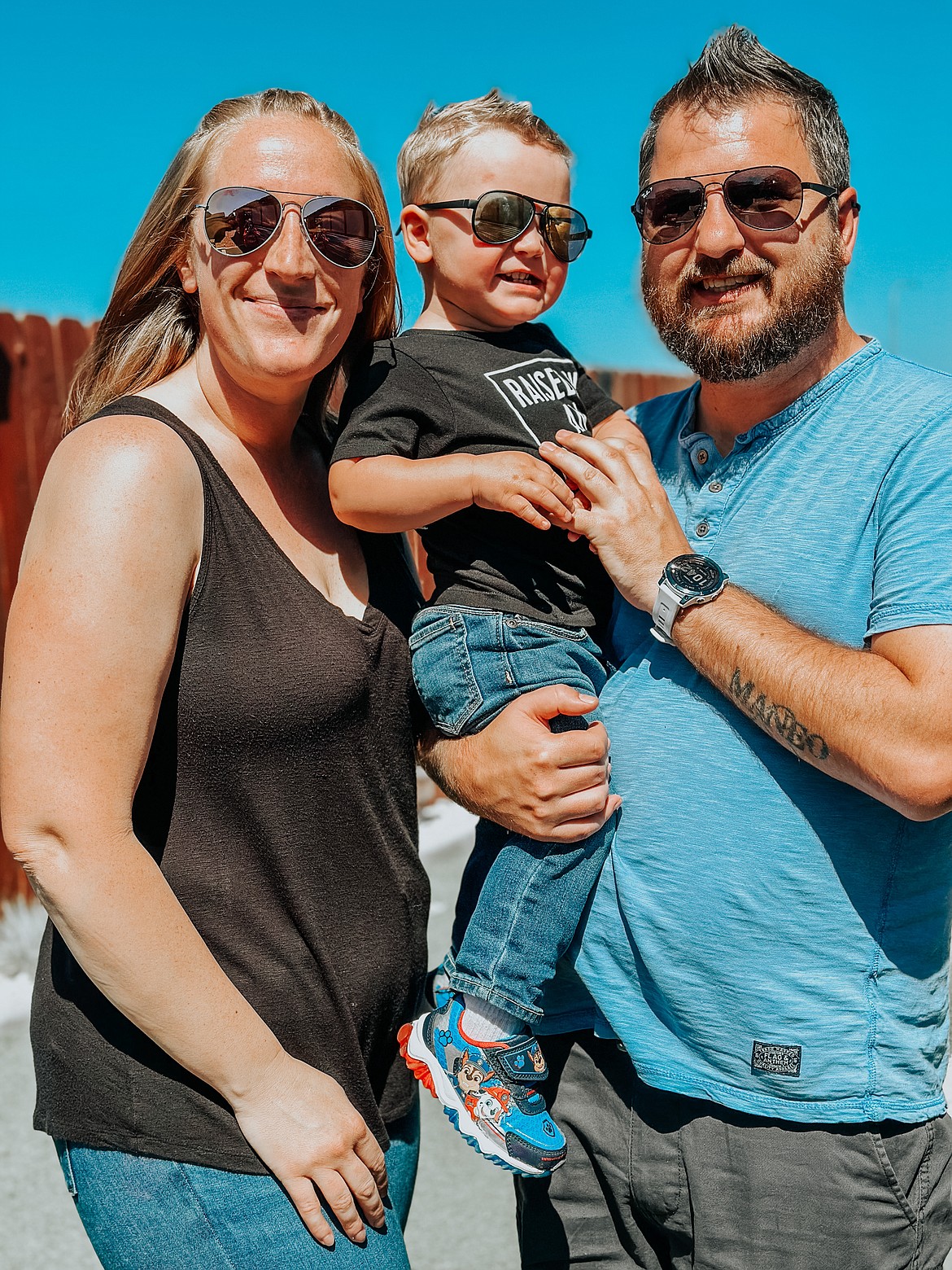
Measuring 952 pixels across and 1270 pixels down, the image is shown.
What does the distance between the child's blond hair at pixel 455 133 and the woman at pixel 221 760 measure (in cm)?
40

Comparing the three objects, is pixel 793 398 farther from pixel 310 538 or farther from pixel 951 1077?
pixel 951 1077

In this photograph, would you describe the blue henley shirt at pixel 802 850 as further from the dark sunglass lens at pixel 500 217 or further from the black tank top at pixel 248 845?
the dark sunglass lens at pixel 500 217

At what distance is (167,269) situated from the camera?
2.18 m

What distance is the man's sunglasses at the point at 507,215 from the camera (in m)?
2.50

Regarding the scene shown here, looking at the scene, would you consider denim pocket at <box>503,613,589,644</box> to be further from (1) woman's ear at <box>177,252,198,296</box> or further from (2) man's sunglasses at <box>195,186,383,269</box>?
(1) woman's ear at <box>177,252,198,296</box>

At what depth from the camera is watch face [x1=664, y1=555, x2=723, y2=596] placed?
6.63 feet

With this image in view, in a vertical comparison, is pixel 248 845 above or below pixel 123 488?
below

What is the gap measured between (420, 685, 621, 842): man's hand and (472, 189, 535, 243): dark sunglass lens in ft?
3.60

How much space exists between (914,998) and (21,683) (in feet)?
5.47

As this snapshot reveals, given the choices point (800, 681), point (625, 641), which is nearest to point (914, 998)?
point (800, 681)

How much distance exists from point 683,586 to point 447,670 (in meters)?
0.52

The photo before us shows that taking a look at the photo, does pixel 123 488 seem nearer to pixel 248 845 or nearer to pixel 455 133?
pixel 248 845

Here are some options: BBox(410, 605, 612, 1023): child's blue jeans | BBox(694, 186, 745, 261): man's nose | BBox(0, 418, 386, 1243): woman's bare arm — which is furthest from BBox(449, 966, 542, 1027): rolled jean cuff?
BBox(694, 186, 745, 261): man's nose

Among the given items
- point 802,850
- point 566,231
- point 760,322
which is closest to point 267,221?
point 566,231
